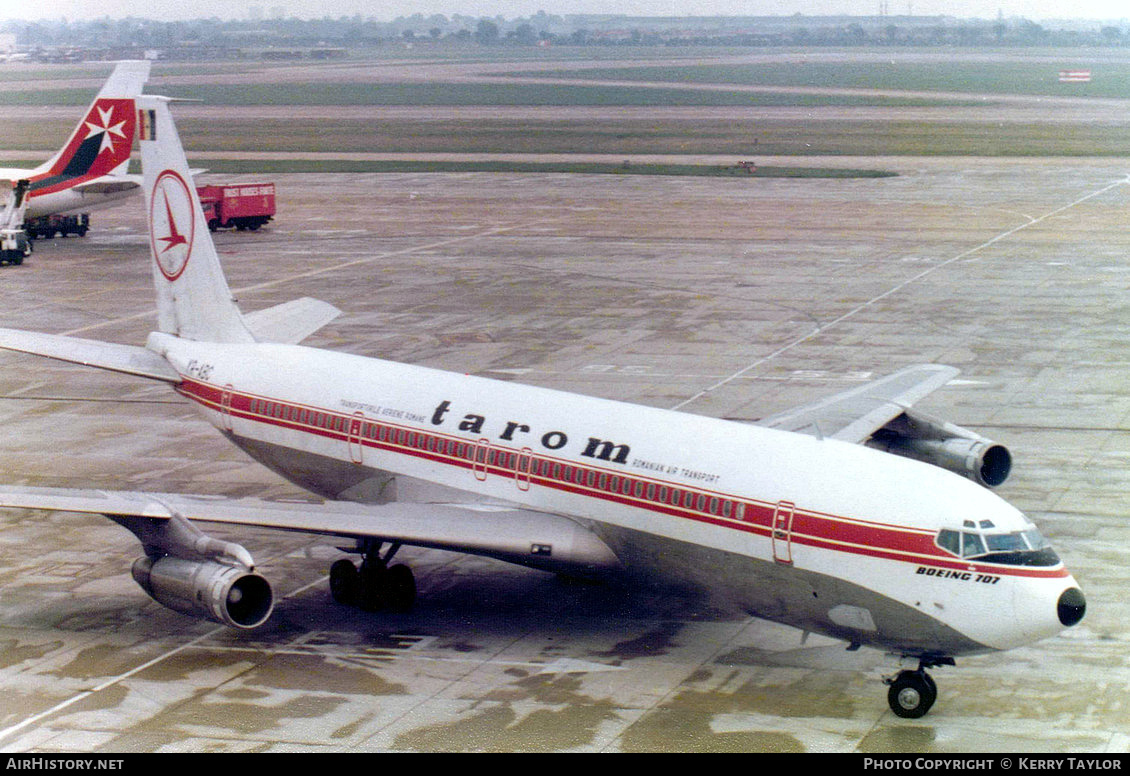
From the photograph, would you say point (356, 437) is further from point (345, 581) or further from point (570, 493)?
point (570, 493)

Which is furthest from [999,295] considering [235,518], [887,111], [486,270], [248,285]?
[887,111]

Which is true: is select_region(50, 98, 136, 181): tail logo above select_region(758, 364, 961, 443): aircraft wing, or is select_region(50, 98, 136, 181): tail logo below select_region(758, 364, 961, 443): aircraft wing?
above

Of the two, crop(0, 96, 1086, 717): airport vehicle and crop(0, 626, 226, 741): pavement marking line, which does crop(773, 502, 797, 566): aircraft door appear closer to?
crop(0, 96, 1086, 717): airport vehicle

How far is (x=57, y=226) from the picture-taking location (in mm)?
84938

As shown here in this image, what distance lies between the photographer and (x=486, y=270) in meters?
70.9

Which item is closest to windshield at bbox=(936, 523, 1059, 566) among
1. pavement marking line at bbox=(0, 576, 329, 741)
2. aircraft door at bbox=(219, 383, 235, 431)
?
pavement marking line at bbox=(0, 576, 329, 741)

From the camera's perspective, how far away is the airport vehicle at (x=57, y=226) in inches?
3329

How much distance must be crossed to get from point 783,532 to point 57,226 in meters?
70.1

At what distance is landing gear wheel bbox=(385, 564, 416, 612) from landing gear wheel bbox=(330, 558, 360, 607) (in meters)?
0.68

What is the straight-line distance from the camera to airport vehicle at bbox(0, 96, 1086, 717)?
22594mm

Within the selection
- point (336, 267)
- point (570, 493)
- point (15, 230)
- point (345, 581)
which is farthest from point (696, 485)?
point (15, 230)

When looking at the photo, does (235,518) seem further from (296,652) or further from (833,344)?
(833,344)

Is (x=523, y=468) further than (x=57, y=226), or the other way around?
(x=57, y=226)

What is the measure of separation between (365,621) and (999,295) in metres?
42.0
